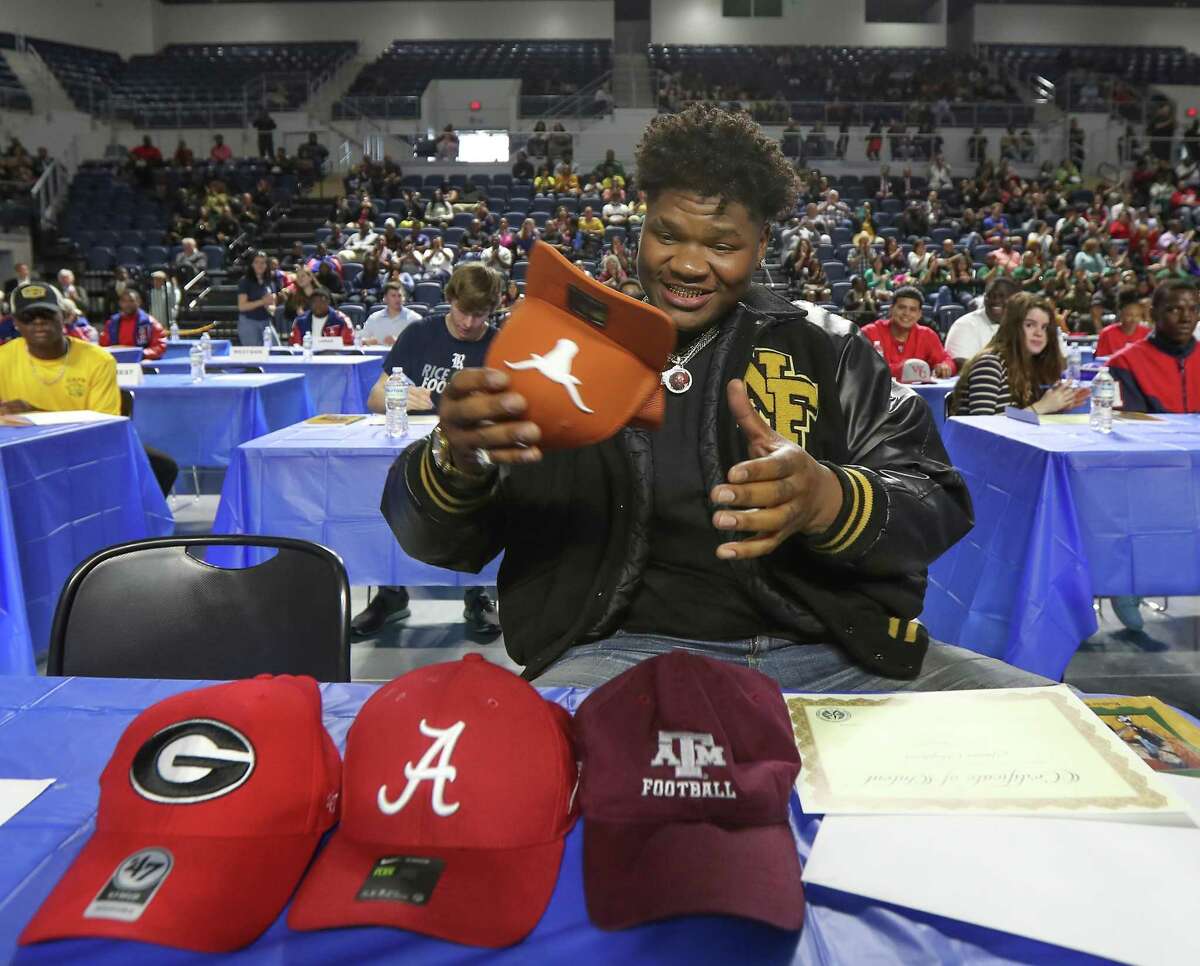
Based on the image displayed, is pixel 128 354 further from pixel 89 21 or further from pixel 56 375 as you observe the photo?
pixel 89 21

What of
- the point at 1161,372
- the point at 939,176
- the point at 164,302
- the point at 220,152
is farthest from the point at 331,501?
the point at 220,152

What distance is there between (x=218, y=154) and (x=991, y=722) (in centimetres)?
1799

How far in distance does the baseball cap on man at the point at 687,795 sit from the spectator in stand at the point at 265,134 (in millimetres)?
18204

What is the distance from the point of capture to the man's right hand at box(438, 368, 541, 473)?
82 centimetres

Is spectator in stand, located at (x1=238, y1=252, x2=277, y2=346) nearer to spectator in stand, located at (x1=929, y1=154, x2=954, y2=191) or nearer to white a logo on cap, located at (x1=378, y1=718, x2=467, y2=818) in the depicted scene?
white a logo on cap, located at (x1=378, y1=718, x2=467, y2=818)

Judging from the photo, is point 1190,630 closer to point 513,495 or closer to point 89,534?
point 513,495

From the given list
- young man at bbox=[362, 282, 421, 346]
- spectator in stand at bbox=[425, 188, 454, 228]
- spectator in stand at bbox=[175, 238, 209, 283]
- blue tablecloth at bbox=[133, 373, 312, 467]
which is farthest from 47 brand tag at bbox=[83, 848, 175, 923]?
spectator in stand at bbox=[425, 188, 454, 228]

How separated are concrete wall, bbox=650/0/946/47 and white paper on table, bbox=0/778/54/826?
869 inches

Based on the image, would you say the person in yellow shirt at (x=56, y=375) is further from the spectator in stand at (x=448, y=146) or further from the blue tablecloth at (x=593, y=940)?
the spectator in stand at (x=448, y=146)

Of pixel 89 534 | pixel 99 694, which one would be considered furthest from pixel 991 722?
pixel 89 534

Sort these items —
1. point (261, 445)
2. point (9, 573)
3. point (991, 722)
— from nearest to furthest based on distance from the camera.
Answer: point (991, 722)
point (9, 573)
point (261, 445)

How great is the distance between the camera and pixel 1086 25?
20312 millimetres

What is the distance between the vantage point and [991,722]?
852 mm

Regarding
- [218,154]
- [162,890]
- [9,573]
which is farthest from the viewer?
[218,154]
